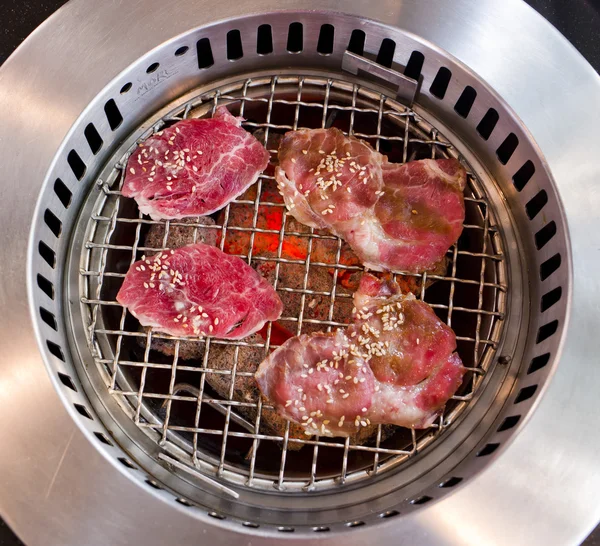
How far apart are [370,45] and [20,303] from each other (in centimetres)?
155

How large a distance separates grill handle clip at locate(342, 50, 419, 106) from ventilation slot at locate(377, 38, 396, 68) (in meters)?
0.05

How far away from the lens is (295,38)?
90.7 inches

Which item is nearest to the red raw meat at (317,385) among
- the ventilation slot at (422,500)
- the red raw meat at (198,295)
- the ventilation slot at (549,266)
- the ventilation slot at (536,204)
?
the red raw meat at (198,295)

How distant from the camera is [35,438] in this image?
1.82 m

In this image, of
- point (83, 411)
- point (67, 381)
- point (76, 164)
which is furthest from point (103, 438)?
point (76, 164)

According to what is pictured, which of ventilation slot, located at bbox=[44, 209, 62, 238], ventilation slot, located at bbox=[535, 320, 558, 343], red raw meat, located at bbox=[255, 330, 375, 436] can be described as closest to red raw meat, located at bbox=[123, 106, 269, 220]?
ventilation slot, located at bbox=[44, 209, 62, 238]

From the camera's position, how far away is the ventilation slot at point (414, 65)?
7.03 ft

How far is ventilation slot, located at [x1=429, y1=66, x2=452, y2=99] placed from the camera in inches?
84.3

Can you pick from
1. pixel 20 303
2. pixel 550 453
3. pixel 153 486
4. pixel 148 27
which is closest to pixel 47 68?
pixel 148 27

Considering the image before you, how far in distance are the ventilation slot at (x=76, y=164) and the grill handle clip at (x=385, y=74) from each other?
109cm

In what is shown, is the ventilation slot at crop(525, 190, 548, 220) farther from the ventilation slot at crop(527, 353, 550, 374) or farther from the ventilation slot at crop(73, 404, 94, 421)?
the ventilation slot at crop(73, 404, 94, 421)

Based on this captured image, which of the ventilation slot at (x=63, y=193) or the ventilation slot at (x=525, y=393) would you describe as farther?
the ventilation slot at (x=63, y=193)

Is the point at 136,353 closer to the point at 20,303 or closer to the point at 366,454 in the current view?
the point at 20,303

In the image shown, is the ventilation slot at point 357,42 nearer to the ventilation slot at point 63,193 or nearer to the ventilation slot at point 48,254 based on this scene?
the ventilation slot at point 63,193
